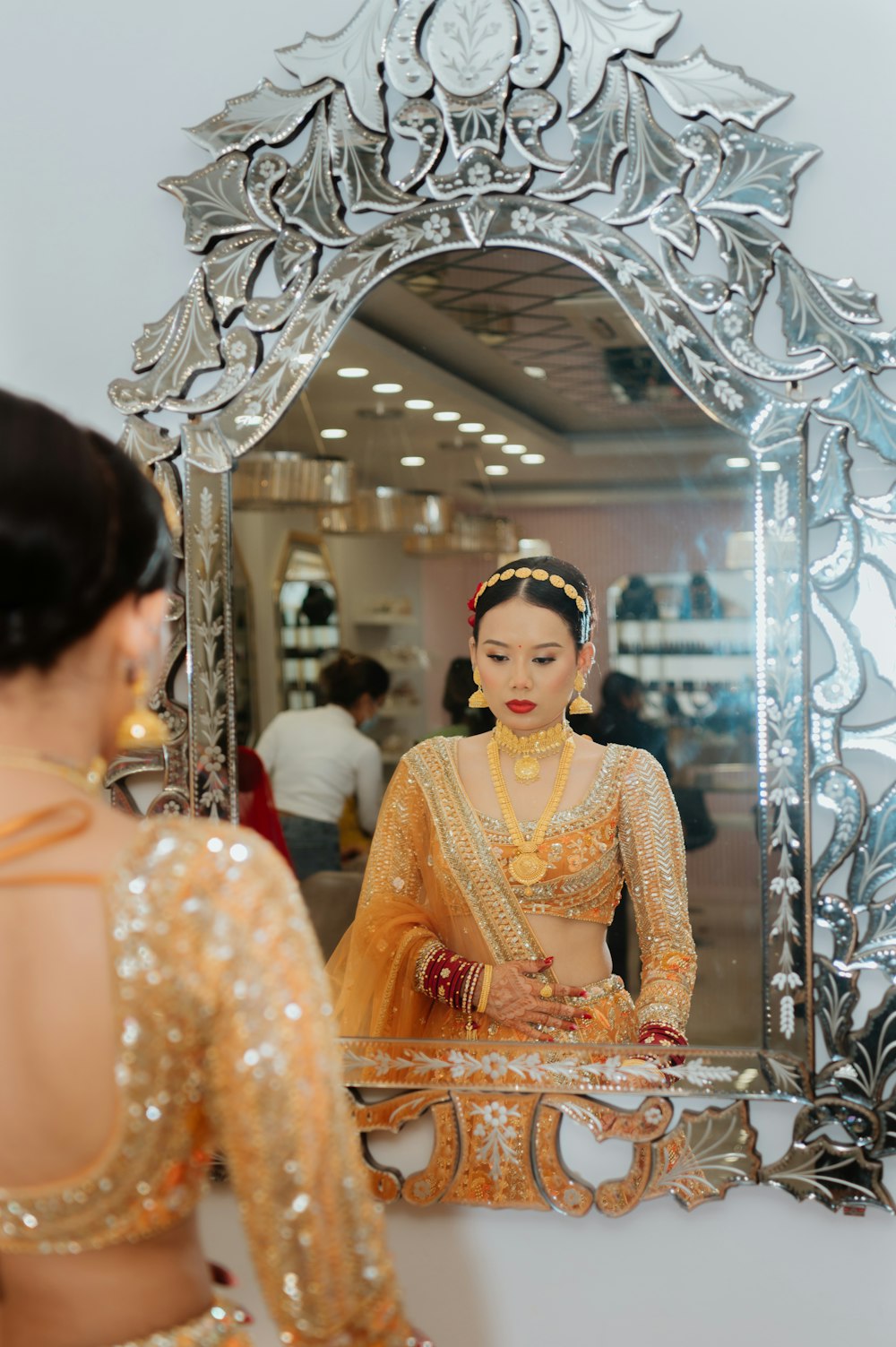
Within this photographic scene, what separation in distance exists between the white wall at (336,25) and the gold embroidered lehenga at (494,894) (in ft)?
0.92

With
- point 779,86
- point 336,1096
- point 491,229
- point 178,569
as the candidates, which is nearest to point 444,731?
point 178,569

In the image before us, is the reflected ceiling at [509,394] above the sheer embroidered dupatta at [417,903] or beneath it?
above

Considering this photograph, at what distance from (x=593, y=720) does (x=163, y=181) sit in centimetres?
98

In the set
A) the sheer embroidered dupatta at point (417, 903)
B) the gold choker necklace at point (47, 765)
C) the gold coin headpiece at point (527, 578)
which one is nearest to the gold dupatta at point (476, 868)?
the sheer embroidered dupatta at point (417, 903)

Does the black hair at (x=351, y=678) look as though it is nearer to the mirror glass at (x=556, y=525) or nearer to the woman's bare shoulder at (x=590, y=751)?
the mirror glass at (x=556, y=525)

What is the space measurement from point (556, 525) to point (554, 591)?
0.09 m

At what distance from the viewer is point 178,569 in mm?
1798

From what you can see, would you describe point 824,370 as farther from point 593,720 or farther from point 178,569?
point 178,569

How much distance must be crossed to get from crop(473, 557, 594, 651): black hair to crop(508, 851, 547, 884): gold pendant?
29cm

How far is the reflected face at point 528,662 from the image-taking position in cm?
165

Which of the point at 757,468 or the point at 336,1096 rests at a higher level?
the point at 757,468

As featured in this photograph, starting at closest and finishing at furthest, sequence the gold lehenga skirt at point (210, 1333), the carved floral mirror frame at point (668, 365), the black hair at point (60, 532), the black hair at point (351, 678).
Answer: the black hair at point (60, 532), the gold lehenga skirt at point (210, 1333), the carved floral mirror frame at point (668, 365), the black hair at point (351, 678)

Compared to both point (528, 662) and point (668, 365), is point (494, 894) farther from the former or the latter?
point (668, 365)

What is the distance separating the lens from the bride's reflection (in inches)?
64.3
